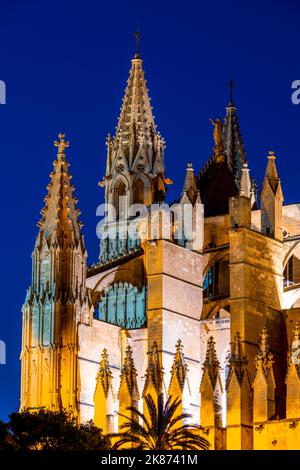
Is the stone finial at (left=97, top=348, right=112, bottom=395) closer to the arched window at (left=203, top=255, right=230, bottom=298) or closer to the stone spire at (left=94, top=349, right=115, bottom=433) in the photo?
the stone spire at (left=94, top=349, right=115, bottom=433)

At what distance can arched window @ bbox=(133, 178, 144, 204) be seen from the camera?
3529 inches

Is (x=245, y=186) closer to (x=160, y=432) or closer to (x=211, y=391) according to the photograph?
(x=211, y=391)

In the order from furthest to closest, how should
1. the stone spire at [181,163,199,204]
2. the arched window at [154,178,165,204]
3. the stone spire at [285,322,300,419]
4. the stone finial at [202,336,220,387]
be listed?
the arched window at [154,178,165,204]
the stone spire at [181,163,199,204]
the stone finial at [202,336,220,387]
the stone spire at [285,322,300,419]

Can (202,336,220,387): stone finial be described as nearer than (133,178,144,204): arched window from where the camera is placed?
Yes

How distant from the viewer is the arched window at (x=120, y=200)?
89.7m

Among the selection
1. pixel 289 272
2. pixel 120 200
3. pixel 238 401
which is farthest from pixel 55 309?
pixel 120 200

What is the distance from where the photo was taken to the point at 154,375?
69875 mm

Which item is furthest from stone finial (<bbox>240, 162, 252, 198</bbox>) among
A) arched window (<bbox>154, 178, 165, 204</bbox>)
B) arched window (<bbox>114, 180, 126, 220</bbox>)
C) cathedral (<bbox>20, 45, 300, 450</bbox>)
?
arched window (<bbox>114, 180, 126, 220</bbox>)

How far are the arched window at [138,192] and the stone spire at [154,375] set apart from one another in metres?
19.8

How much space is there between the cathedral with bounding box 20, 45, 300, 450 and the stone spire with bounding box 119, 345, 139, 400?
3 centimetres

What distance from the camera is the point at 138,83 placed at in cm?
9138

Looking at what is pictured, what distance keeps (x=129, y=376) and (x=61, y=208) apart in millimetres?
7227
